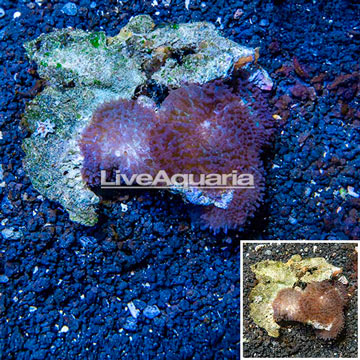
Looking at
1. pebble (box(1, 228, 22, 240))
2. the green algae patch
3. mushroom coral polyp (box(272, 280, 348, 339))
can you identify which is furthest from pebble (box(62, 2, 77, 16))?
mushroom coral polyp (box(272, 280, 348, 339))

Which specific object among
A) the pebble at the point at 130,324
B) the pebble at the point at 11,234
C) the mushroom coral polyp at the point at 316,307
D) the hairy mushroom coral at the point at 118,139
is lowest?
the pebble at the point at 130,324

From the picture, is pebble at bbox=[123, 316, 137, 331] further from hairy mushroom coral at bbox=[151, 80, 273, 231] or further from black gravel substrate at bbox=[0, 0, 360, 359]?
hairy mushroom coral at bbox=[151, 80, 273, 231]

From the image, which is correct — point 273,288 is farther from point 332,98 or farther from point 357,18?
point 357,18

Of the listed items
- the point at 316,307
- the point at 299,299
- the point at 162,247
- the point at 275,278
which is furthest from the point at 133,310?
the point at 316,307

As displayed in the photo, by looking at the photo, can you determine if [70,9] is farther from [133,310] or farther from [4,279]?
[133,310]

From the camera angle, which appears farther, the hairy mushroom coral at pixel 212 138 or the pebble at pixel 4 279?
the pebble at pixel 4 279

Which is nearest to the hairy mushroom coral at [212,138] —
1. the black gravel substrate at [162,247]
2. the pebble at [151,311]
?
the black gravel substrate at [162,247]

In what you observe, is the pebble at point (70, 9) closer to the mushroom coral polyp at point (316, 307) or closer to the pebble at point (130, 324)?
the pebble at point (130, 324)
